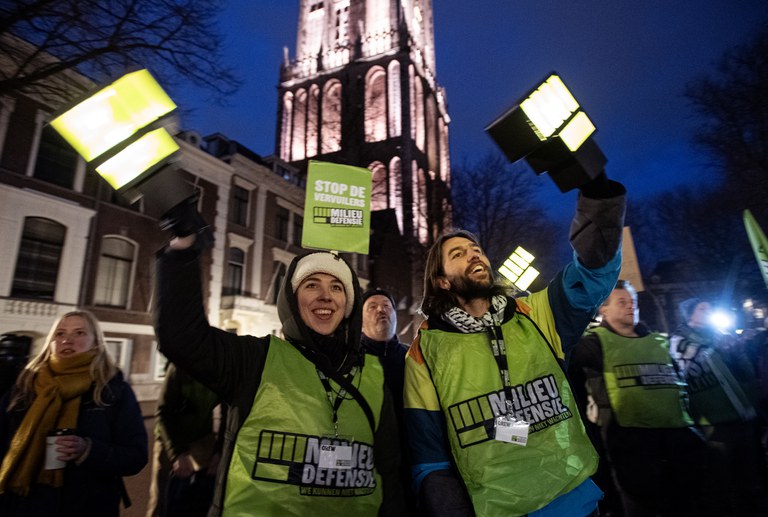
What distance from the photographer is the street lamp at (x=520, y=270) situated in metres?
6.00

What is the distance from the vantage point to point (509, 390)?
1.90 metres

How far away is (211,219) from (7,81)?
997 centimetres

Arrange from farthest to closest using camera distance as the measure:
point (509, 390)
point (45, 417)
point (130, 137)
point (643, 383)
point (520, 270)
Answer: point (520, 270)
point (643, 383)
point (45, 417)
point (509, 390)
point (130, 137)

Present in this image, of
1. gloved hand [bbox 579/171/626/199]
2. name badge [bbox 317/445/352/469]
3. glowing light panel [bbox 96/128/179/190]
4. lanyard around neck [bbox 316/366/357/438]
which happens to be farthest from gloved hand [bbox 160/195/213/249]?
gloved hand [bbox 579/171/626/199]

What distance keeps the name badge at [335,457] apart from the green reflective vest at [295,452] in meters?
0.01

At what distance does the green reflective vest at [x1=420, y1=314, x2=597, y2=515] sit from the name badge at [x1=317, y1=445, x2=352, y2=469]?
1.52ft

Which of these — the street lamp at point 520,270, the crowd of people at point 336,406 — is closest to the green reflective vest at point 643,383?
the street lamp at point 520,270

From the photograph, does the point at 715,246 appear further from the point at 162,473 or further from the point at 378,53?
the point at 378,53

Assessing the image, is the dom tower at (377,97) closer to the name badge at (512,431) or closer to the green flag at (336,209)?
the green flag at (336,209)

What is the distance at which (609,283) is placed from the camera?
1908 mm

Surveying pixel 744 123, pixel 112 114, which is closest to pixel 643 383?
pixel 112 114

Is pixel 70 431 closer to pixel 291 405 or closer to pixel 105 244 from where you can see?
pixel 291 405

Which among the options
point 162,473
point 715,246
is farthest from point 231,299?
point 715,246

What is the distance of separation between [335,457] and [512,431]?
76 cm
